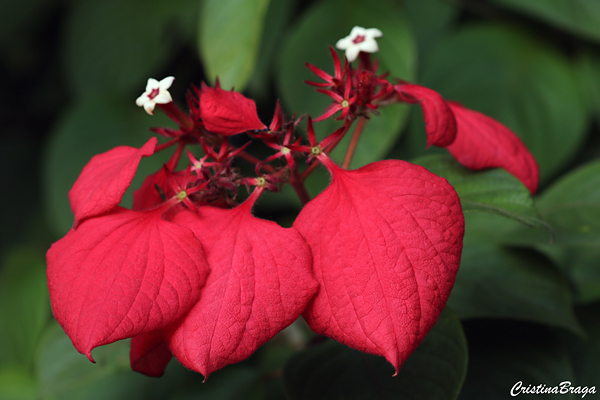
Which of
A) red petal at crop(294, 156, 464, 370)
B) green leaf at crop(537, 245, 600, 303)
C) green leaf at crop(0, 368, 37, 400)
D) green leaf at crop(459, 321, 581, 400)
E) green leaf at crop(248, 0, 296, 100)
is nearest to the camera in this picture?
red petal at crop(294, 156, 464, 370)

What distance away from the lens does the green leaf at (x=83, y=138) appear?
0.95 meters

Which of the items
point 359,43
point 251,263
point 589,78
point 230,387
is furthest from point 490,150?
point 589,78

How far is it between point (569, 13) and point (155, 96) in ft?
2.60

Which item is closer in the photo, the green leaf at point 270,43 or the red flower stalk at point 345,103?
the red flower stalk at point 345,103

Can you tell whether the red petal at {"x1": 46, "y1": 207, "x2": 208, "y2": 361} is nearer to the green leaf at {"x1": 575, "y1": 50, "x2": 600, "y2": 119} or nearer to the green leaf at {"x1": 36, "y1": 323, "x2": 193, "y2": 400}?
the green leaf at {"x1": 36, "y1": 323, "x2": 193, "y2": 400}

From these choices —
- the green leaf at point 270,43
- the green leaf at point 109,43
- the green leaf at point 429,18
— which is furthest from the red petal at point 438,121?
the green leaf at point 109,43

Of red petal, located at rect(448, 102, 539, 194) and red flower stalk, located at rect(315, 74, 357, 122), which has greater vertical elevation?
red flower stalk, located at rect(315, 74, 357, 122)

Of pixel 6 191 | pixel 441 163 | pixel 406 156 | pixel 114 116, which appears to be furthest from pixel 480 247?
pixel 6 191

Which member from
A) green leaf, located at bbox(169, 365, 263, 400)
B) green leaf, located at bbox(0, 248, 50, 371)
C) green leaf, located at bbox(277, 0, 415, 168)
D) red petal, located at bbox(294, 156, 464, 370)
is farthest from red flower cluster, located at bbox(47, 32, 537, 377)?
green leaf, located at bbox(0, 248, 50, 371)

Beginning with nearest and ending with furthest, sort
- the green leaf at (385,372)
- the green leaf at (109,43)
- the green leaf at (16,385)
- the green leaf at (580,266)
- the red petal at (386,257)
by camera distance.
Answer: the red petal at (386,257)
the green leaf at (385,372)
the green leaf at (580,266)
the green leaf at (16,385)
the green leaf at (109,43)

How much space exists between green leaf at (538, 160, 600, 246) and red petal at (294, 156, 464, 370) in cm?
24

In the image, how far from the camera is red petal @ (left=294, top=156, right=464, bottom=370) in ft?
1.04

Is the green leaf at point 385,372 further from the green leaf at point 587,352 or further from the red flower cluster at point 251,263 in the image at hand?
the green leaf at point 587,352

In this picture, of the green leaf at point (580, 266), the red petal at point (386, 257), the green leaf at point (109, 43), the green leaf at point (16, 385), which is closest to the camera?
the red petal at point (386, 257)
